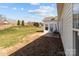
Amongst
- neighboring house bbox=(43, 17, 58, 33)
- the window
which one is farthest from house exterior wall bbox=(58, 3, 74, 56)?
neighboring house bbox=(43, 17, 58, 33)

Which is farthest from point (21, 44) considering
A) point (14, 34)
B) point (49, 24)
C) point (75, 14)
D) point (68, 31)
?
point (75, 14)

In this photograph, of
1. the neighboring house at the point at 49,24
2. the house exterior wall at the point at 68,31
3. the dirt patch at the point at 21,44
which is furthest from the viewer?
the dirt patch at the point at 21,44

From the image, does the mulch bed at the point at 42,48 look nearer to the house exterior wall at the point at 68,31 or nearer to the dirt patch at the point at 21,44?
the dirt patch at the point at 21,44

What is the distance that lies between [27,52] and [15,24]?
0.55 metres

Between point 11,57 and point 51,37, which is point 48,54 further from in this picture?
point 11,57

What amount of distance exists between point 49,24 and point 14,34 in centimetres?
61

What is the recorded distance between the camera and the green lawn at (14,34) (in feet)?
10.5

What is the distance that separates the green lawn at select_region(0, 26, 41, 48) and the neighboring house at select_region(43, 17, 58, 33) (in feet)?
0.44

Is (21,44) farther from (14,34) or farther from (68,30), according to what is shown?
(68,30)

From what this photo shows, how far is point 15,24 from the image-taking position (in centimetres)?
318

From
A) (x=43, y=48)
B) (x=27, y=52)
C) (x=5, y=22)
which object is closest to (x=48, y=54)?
(x=43, y=48)

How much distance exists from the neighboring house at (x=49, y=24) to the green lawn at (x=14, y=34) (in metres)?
0.14

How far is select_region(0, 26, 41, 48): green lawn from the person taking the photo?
320cm

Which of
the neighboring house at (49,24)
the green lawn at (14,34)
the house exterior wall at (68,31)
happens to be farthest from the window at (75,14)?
the green lawn at (14,34)
